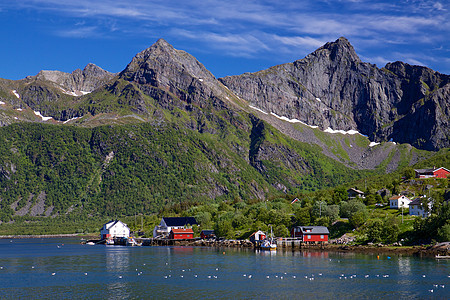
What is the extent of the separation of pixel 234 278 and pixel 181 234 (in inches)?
4227

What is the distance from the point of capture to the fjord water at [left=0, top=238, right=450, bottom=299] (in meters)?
69.5

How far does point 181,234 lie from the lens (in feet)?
616

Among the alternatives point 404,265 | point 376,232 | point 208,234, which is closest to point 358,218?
point 376,232

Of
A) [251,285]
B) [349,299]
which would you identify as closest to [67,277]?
[251,285]

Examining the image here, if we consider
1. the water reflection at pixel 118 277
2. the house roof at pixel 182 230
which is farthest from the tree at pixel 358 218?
the house roof at pixel 182 230

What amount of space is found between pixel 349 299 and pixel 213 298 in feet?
55.0

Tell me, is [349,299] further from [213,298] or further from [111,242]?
[111,242]

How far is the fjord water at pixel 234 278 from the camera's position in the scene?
69500mm

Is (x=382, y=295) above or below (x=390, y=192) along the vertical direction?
below

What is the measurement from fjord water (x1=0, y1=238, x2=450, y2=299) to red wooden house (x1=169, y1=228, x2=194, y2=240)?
72.1 m

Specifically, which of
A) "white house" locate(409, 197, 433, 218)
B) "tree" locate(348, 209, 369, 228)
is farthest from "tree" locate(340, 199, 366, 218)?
"white house" locate(409, 197, 433, 218)

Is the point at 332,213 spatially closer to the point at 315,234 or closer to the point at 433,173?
the point at 315,234

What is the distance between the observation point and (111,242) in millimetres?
195750

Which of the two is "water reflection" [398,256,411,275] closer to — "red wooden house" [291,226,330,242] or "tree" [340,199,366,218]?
"red wooden house" [291,226,330,242]
